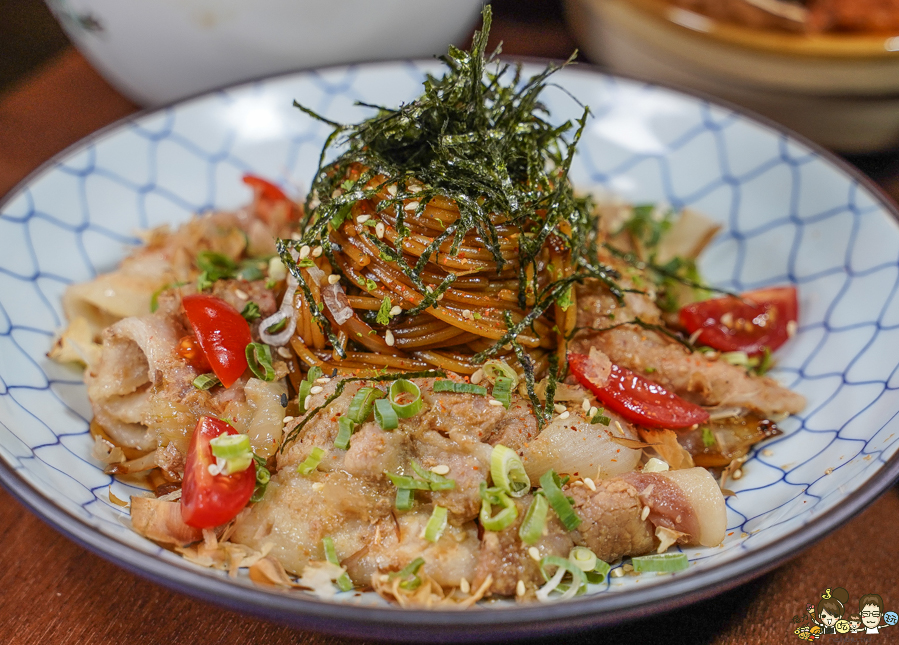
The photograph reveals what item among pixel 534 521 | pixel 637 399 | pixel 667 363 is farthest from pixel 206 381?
pixel 667 363

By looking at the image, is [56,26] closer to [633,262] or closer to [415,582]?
[633,262]

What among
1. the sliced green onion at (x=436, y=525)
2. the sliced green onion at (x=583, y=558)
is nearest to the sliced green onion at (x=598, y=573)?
the sliced green onion at (x=583, y=558)

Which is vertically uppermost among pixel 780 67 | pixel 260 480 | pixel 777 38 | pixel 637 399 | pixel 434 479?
pixel 777 38

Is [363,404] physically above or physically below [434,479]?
above

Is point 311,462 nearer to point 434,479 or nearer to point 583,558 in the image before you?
point 434,479

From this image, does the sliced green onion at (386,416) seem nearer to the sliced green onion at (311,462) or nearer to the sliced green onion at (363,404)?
the sliced green onion at (363,404)

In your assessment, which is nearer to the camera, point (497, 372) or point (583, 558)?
point (583, 558)

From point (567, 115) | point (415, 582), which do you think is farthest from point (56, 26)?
point (415, 582)
